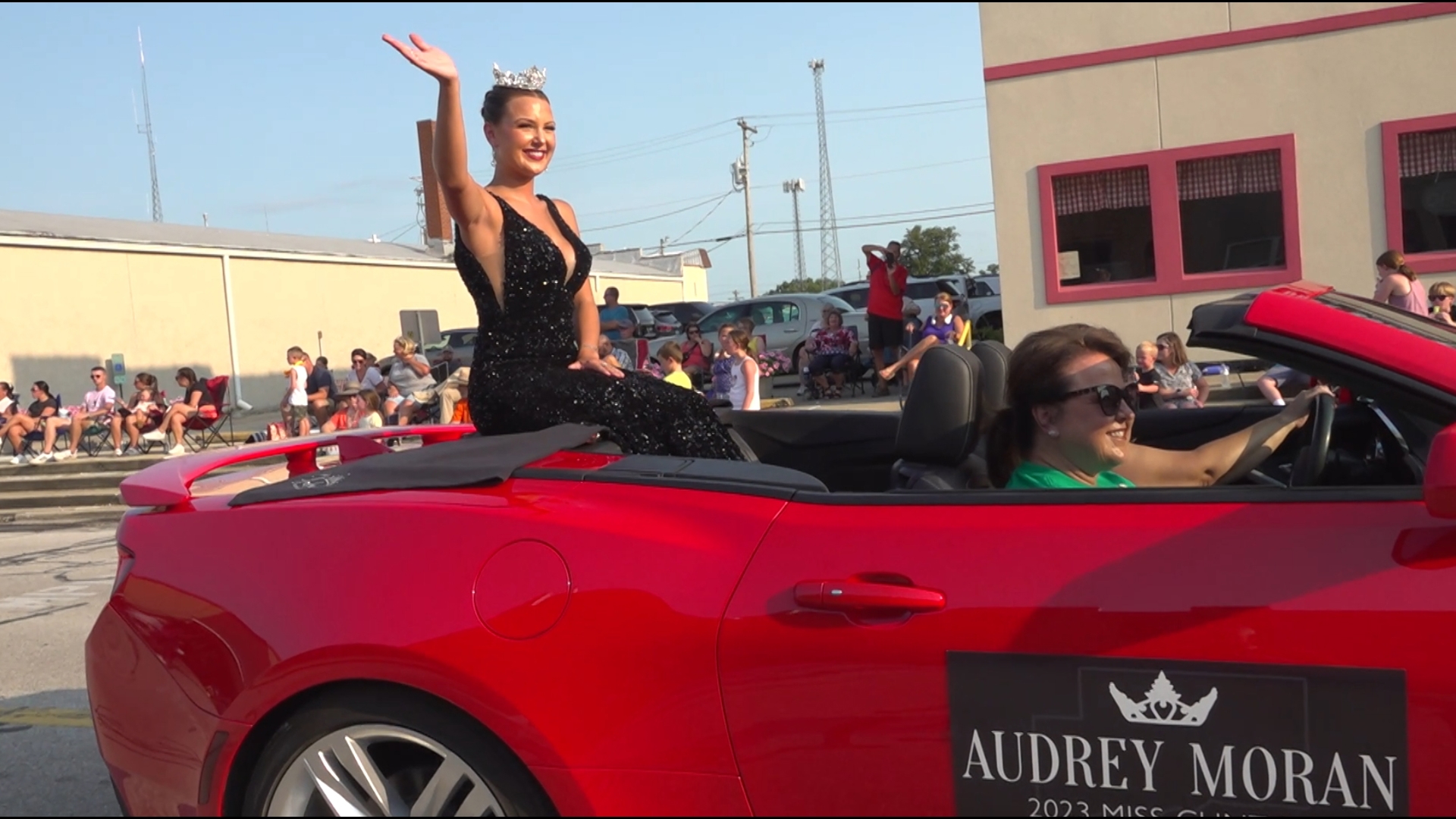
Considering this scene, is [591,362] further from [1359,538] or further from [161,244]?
[161,244]

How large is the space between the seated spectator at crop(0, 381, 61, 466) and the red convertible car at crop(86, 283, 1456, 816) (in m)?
17.3

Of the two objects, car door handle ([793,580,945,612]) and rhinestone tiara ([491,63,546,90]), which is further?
rhinestone tiara ([491,63,546,90])

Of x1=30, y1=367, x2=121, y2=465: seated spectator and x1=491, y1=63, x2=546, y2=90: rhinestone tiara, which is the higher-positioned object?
x1=491, y1=63, x2=546, y2=90: rhinestone tiara

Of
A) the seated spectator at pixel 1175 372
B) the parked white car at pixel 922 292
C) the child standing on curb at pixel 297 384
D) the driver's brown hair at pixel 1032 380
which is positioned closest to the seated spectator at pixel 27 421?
the child standing on curb at pixel 297 384

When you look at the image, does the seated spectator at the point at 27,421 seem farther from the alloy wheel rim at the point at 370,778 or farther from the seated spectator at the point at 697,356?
the alloy wheel rim at the point at 370,778

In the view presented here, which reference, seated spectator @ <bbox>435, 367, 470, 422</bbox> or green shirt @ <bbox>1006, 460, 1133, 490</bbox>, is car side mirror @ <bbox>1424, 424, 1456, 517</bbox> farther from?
seated spectator @ <bbox>435, 367, 470, 422</bbox>

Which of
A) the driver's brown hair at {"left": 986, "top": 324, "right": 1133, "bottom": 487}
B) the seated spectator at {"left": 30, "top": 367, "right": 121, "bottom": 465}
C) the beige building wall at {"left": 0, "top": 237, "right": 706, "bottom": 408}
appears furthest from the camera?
the beige building wall at {"left": 0, "top": 237, "right": 706, "bottom": 408}

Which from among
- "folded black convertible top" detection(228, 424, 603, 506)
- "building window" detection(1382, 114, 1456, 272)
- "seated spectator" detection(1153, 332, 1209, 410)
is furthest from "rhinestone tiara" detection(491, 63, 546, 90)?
"building window" detection(1382, 114, 1456, 272)

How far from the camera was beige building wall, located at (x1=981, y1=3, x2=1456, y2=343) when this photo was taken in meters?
13.0

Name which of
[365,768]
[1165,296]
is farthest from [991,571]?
[1165,296]

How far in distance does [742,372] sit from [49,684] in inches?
310

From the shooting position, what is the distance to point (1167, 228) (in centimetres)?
1385

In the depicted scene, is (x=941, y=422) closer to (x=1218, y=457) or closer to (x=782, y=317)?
(x=1218, y=457)

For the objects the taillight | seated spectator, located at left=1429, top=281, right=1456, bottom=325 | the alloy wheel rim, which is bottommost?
the alloy wheel rim
